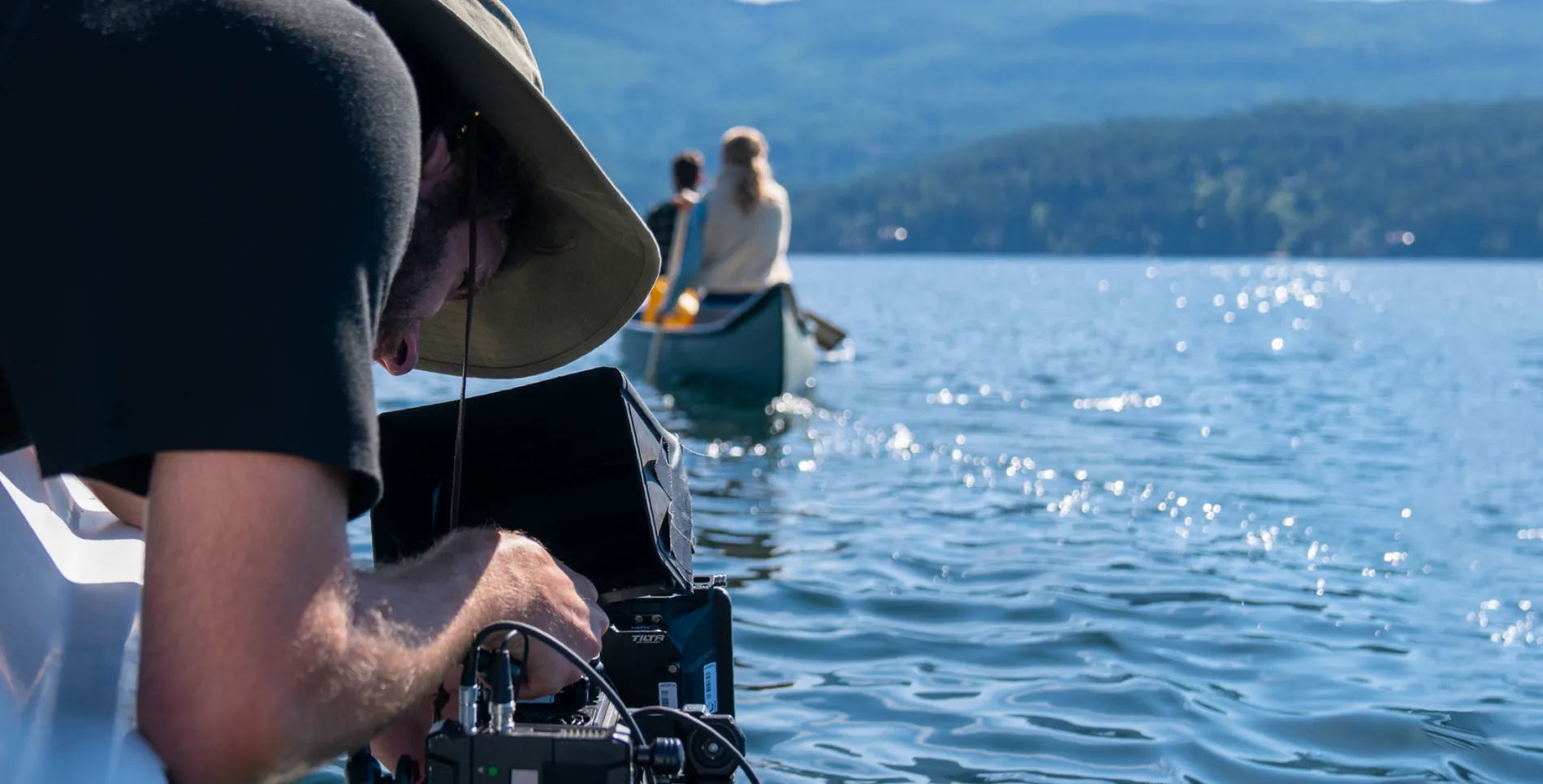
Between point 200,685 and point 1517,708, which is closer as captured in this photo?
point 200,685

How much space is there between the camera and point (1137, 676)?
4484mm

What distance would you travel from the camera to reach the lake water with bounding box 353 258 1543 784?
3912mm

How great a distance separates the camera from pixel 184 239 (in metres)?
1.05

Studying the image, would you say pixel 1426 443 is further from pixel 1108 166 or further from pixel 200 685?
pixel 1108 166

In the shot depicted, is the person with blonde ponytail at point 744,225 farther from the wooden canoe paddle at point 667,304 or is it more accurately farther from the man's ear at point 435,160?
the man's ear at point 435,160

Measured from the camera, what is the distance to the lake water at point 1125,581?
3912 mm

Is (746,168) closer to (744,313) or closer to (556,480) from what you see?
(744,313)

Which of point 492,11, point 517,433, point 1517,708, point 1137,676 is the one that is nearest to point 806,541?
point 1137,676

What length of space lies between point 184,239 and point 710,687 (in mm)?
1222

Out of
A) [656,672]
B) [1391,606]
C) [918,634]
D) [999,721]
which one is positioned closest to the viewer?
[656,672]

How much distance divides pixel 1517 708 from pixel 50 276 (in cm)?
429

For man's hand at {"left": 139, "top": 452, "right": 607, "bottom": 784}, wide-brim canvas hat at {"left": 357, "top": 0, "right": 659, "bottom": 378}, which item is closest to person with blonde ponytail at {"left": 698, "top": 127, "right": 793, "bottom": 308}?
wide-brim canvas hat at {"left": 357, "top": 0, "right": 659, "bottom": 378}

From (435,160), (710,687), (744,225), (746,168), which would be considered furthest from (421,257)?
(744,225)

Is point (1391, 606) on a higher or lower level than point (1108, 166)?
lower
